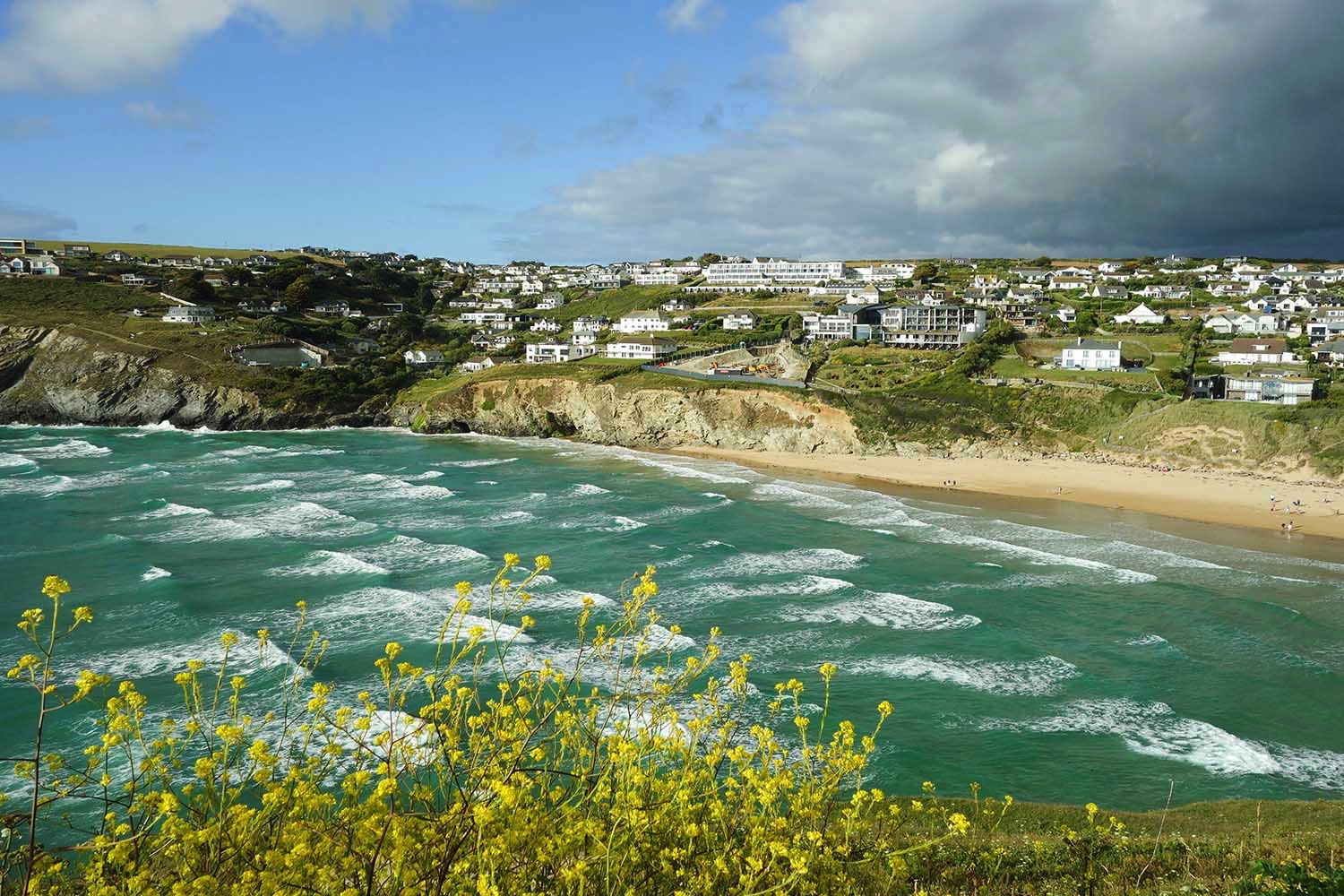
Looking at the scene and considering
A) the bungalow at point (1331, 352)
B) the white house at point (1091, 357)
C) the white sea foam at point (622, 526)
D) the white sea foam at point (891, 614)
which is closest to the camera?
the white sea foam at point (891, 614)

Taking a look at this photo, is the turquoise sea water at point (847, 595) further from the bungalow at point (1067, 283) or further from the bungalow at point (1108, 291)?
the bungalow at point (1067, 283)

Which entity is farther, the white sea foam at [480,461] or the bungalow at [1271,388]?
the white sea foam at [480,461]

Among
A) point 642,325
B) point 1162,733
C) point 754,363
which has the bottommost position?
point 1162,733

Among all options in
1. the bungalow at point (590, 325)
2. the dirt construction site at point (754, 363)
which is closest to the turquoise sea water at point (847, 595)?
the dirt construction site at point (754, 363)

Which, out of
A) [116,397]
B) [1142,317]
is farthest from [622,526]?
[1142,317]

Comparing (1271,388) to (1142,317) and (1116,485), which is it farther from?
(1142,317)

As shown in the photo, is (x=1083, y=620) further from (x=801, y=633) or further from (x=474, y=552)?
(x=474, y=552)

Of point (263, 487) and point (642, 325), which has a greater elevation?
point (642, 325)
